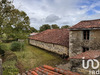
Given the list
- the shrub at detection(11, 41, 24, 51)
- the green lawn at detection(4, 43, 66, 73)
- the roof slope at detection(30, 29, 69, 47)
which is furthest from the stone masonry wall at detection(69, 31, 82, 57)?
the shrub at detection(11, 41, 24, 51)

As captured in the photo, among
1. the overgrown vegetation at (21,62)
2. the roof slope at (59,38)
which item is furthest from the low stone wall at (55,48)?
the overgrown vegetation at (21,62)

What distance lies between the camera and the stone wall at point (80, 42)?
9297 millimetres

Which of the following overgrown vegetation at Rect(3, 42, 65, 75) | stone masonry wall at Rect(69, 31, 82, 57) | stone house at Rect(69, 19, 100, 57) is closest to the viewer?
overgrown vegetation at Rect(3, 42, 65, 75)

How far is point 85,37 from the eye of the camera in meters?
10.3

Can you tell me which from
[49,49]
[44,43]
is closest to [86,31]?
[49,49]

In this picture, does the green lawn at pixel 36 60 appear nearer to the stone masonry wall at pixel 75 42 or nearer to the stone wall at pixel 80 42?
the stone masonry wall at pixel 75 42

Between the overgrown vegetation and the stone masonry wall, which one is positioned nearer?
the overgrown vegetation

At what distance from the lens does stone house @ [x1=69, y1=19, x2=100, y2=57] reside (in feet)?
30.4

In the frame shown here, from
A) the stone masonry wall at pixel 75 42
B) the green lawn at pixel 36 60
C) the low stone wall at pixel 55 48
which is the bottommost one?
the green lawn at pixel 36 60

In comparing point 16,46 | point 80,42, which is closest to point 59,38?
point 80,42

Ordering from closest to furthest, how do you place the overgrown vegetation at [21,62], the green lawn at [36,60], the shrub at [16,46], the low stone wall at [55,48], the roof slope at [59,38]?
the overgrown vegetation at [21,62]
the green lawn at [36,60]
the low stone wall at [55,48]
the roof slope at [59,38]
the shrub at [16,46]

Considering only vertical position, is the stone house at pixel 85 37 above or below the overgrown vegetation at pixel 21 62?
above

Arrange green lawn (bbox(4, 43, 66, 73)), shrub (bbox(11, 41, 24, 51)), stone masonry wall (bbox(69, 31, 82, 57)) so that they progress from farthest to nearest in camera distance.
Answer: shrub (bbox(11, 41, 24, 51)), stone masonry wall (bbox(69, 31, 82, 57)), green lawn (bbox(4, 43, 66, 73))

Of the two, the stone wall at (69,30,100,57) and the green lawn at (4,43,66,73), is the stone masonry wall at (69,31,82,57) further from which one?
the green lawn at (4,43,66,73)
